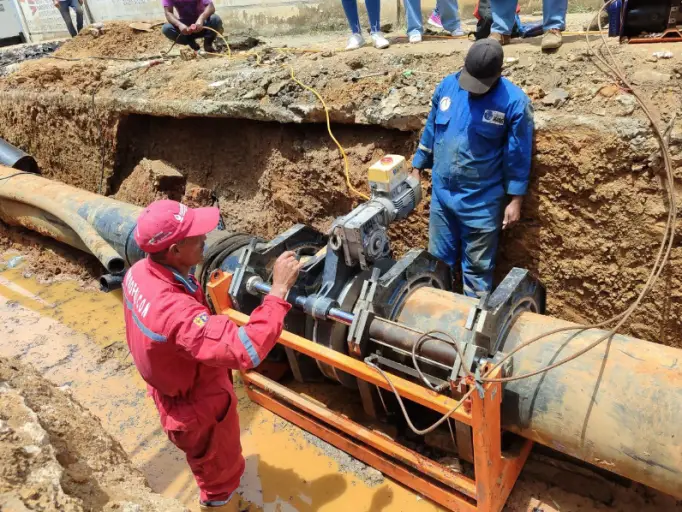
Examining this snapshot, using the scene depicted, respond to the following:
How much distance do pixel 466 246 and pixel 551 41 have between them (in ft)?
6.20

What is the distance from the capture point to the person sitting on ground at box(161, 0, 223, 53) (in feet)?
23.7

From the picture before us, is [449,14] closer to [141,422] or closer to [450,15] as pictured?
[450,15]

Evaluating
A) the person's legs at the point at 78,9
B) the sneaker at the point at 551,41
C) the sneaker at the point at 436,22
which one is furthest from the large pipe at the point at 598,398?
the person's legs at the point at 78,9

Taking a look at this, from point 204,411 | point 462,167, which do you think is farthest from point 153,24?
point 204,411

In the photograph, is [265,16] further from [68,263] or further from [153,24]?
[68,263]

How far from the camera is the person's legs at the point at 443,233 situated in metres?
3.66

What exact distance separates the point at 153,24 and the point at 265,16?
107 inches

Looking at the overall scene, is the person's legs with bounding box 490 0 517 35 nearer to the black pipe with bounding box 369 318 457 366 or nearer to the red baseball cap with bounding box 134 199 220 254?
the black pipe with bounding box 369 318 457 366

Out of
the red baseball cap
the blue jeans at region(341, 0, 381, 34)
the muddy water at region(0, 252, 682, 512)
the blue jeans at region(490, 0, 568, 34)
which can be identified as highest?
the blue jeans at region(341, 0, 381, 34)

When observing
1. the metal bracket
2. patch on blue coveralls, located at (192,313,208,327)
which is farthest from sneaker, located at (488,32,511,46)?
patch on blue coveralls, located at (192,313,208,327)

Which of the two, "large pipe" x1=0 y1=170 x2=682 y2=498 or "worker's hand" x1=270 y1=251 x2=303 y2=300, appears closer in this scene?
"large pipe" x1=0 y1=170 x2=682 y2=498

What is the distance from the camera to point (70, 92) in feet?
20.6

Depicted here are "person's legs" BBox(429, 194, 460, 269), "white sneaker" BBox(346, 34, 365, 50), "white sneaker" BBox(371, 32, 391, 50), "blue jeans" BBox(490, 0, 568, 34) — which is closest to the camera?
"person's legs" BBox(429, 194, 460, 269)

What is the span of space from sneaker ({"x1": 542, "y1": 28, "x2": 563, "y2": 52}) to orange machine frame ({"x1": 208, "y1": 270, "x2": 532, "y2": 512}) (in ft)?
10.2
